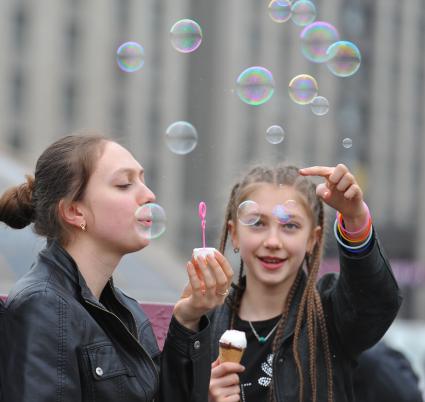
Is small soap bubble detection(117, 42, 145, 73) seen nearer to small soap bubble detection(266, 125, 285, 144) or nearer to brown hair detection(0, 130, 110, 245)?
small soap bubble detection(266, 125, 285, 144)

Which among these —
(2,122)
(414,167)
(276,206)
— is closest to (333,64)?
(276,206)

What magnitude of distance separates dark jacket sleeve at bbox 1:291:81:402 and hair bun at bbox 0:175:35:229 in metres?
0.43

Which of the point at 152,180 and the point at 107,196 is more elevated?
the point at 107,196

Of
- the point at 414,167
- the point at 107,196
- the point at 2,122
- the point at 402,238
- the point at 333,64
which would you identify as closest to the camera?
the point at 107,196

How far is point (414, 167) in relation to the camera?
45250 mm

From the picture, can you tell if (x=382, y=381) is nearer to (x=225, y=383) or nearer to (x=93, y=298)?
(x=225, y=383)

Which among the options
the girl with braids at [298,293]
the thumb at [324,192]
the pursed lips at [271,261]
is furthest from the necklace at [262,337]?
the thumb at [324,192]

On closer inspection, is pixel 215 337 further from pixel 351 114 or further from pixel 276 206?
pixel 351 114

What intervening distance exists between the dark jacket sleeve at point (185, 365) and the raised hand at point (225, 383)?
14 cm

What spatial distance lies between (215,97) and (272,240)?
36.7m

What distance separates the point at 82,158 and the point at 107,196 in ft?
0.42

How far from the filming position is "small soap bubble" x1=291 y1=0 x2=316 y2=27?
394cm

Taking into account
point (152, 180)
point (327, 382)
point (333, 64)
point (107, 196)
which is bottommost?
point (152, 180)

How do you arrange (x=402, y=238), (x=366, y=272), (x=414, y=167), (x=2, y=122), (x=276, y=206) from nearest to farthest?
(x=366, y=272), (x=276, y=206), (x=2, y=122), (x=402, y=238), (x=414, y=167)
